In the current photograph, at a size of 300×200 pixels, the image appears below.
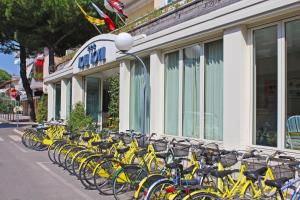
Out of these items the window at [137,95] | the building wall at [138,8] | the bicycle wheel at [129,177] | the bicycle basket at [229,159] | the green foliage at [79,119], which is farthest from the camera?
the building wall at [138,8]

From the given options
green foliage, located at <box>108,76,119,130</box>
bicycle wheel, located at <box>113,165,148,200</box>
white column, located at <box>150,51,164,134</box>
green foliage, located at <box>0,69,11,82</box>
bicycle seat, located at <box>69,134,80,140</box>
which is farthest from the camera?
green foliage, located at <box>0,69,11,82</box>

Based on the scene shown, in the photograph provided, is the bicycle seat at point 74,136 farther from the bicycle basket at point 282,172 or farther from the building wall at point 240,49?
the bicycle basket at point 282,172

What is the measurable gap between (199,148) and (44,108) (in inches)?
888

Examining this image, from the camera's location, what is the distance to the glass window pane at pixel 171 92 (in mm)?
10687

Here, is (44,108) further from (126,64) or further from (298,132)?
(298,132)

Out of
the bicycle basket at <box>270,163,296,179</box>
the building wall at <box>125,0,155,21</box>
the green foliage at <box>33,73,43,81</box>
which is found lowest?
the bicycle basket at <box>270,163,296,179</box>

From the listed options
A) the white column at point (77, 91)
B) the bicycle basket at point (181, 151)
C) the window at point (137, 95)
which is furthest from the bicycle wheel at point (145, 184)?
the white column at point (77, 91)

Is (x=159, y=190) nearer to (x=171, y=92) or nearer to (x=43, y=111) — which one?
(x=171, y=92)

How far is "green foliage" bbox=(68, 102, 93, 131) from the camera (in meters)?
16.6

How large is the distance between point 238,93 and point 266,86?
56 centimetres

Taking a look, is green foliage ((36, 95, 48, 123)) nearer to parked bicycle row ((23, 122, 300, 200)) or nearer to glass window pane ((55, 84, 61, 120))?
glass window pane ((55, 84, 61, 120))

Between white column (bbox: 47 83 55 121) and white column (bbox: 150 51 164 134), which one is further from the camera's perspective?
white column (bbox: 47 83 55 121)

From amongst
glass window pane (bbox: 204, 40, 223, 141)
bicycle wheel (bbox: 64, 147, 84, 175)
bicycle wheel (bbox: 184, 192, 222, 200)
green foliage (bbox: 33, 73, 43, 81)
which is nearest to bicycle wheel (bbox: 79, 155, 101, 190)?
bicycle wheel (bbox: 64, 147, 84, 175)

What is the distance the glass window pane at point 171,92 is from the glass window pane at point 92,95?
8536 mm
